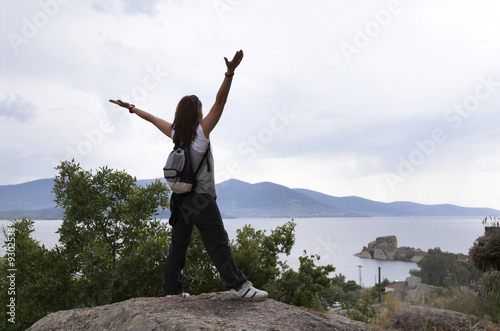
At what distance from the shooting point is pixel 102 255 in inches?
303

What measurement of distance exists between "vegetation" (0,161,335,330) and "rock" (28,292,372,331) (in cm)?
250

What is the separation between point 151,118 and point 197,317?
8.69 ft

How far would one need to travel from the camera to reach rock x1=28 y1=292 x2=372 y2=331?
3.70 m

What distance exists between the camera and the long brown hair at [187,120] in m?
4.57

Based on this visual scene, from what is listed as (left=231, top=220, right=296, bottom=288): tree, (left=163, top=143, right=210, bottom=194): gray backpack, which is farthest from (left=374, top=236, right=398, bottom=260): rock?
(left=163, top=143, right=210, bottom=194): gray backpack

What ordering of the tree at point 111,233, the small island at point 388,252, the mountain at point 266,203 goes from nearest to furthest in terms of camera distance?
the tree at point 111,233 < the small island at point 388,252 < the mountain at point 266,203

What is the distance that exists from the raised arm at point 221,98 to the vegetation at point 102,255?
3.65 meters

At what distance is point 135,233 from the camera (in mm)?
8461

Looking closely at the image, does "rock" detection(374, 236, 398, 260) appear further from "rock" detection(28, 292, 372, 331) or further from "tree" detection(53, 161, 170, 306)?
"rock" detection(28, 292, 372, 331)

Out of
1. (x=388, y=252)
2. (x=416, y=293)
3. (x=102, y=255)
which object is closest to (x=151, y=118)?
(x=102, y=255)

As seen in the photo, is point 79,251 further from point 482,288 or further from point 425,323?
point 482,288

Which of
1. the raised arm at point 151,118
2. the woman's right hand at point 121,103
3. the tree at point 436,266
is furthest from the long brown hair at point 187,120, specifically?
the tree at point 436,266

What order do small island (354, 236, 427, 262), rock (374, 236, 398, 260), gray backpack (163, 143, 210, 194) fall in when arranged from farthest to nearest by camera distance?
rock (374, 236, 398, 260), small island (354, 236, 427, 262), gray backpack (163, 143, 210, 194)

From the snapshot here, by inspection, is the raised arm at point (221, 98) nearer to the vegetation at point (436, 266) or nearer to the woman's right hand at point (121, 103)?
the woman's right hand at point (121, 103)
